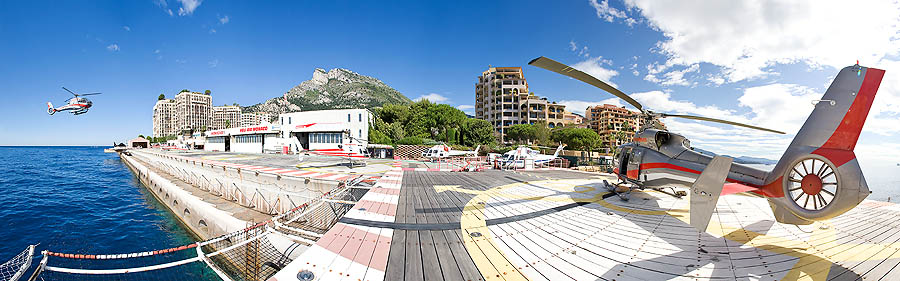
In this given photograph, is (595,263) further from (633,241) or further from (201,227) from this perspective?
(201,227)

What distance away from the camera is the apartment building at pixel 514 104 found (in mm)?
65125

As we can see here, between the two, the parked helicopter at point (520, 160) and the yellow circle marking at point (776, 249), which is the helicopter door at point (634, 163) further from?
the parked helicopter at point (520, 160)

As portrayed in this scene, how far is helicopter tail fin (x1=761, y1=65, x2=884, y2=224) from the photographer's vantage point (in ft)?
13.6

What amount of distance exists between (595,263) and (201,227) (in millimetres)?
17183

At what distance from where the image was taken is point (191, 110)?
15512 centimetres

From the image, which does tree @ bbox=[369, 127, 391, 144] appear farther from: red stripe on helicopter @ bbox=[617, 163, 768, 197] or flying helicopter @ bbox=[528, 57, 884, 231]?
flying helicopter @ bbox=[528, 57, 884, 231]

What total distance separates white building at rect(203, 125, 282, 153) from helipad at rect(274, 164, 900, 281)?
43630 millimetres

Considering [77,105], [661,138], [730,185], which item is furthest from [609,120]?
[77,105]

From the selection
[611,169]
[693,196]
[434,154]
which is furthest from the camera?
[434,154]

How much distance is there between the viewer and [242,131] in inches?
1972

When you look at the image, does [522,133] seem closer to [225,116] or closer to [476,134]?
[476,134]

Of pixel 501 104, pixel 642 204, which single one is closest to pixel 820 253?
pixel 642 204

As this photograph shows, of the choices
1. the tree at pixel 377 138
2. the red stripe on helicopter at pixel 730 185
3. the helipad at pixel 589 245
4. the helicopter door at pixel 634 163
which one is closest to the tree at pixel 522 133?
the tree at pixel 377 138

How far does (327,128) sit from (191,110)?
175m
